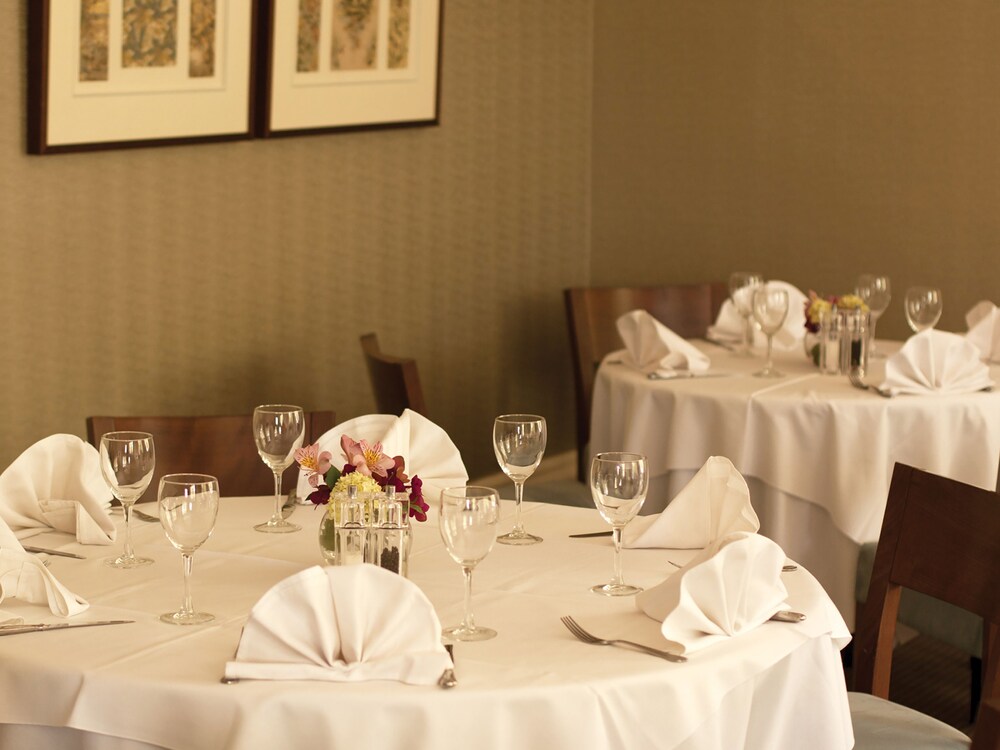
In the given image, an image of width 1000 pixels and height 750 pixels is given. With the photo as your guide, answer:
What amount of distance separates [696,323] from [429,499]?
2958 millimetres

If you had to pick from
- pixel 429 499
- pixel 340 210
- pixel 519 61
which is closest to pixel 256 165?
pixel 340 210

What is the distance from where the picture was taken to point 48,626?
170 cm

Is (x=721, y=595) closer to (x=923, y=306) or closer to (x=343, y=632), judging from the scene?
(x=343, y=632)

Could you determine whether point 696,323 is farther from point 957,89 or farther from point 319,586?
point 319,586

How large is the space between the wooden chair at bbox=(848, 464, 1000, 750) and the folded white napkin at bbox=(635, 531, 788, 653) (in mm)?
465

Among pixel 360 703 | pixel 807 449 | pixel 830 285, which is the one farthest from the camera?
pixel 830 285

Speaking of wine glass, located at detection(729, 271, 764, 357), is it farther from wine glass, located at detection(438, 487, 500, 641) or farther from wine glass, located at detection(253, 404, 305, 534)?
wine glass, located at detection(438, 487, 500, 641)

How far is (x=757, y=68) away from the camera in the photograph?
5.46m

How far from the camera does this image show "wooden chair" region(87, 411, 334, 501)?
283cm

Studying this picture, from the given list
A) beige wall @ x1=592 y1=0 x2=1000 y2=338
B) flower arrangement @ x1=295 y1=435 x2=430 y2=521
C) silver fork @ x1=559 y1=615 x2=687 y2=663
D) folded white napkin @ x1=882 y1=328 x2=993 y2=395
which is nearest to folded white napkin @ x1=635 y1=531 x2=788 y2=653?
silver fork @ x1=559 y1=615 x2=687 y2=663

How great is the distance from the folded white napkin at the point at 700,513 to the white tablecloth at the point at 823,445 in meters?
1.38

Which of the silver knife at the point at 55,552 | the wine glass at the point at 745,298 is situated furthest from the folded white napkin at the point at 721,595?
the wine glass at the point at 745,298

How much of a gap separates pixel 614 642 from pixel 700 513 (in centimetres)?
49

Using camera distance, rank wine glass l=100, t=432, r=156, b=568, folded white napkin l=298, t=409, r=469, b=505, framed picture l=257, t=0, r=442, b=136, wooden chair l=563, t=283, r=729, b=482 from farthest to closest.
A: wooden chair l=563, t=283, r=729, b=482
framed picture l=257, t=0, r=442, b=136
folded white napkin l=298, t=409, r=469, b=505
wine glass l=100, t=432, r=156, b=568
